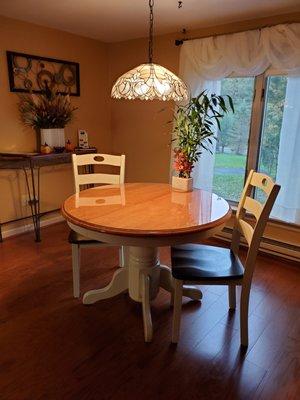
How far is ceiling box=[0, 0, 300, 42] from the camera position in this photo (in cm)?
246

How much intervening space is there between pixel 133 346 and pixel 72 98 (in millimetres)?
2878

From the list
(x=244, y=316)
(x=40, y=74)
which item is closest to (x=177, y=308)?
(x=244, y=316)

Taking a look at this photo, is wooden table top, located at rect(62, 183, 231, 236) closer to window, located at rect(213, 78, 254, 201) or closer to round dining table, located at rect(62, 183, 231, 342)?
round dining table, located at rect(62, 183, 231, 342)

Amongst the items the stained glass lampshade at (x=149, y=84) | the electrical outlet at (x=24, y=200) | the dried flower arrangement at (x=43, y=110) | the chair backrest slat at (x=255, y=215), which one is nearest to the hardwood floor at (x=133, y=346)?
the chair backrest slat at (x=255, y=215)

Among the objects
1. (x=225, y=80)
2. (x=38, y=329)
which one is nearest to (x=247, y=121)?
(x=225, y=80)

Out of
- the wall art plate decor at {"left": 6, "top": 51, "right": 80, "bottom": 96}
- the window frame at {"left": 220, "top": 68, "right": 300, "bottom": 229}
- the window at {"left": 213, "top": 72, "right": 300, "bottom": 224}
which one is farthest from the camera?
the wall art plate decor at {"left": 6, "top": 51, "right": 80, "bottom": 96}

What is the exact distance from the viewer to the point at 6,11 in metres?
2.76

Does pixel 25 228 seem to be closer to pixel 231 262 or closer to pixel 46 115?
pixel 46 115

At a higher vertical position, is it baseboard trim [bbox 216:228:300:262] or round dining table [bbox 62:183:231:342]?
round dining table [bbox 62:183:231:342]

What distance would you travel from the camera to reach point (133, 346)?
1.77m

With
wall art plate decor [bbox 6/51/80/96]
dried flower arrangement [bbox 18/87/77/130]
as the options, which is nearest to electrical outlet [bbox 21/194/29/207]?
dried flower arrangement [bbox 18/87/77/130]

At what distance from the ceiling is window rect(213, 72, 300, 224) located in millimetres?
549

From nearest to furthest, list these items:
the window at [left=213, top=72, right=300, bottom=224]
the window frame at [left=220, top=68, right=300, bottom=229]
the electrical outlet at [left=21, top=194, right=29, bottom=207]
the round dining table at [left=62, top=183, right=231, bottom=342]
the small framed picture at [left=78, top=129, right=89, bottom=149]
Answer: the round dining table at [left=62, top=183, right=231, bottom=342] < the window at [left=213, top=72, right=300, bottom=224] < the window frame at [left=220, top=68, right=300, bottom=229] < the electrical outlet at [left=21, top=194, right=29, bottom=207] < the small framed picture at [left=78, top=129, right=89, bottom=149]

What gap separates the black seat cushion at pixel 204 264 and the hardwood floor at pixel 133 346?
448 mm
